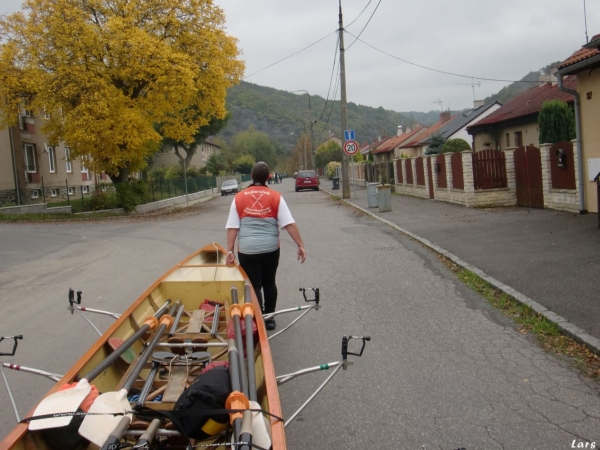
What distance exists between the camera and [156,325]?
458 cm

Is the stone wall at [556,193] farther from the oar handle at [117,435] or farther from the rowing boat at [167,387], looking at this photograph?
the oar handle at [117,435]

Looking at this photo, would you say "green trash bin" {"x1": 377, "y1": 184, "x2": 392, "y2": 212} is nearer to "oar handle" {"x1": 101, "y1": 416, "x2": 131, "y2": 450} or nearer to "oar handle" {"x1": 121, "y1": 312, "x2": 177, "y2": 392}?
"oar handle" {"x1": 121, "y1": 312, "x2": 177, "y2": 392}

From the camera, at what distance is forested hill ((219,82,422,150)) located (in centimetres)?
10938

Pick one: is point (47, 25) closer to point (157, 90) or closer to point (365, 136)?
point (157, 90)

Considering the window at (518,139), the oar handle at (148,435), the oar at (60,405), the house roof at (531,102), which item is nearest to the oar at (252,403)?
the oar handle at (148,435)

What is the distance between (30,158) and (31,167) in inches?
21.7

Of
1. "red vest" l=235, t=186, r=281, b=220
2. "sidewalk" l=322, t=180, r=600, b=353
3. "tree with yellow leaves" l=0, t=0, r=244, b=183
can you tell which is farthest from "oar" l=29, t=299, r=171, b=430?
"tree with yellow leaves" l=0, t=0, r=244, b=183

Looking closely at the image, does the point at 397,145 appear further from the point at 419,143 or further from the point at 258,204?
the point at 258,204

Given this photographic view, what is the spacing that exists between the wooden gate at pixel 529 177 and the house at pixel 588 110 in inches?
91.8

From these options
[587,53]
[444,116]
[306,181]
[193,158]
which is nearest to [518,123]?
[587,53]

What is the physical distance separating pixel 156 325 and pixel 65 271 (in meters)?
7.66

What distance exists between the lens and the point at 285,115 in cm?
12519

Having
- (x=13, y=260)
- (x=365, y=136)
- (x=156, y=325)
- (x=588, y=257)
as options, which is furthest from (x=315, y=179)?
(x=365, y=136)

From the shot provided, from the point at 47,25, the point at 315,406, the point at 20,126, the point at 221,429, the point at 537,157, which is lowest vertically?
the point at 315,406
